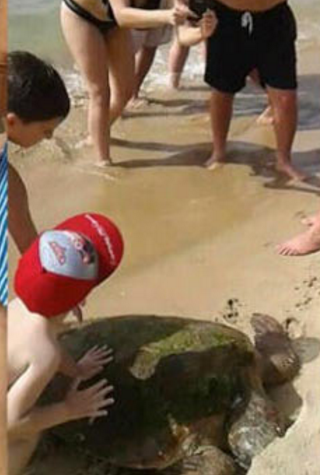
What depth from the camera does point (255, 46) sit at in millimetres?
4289

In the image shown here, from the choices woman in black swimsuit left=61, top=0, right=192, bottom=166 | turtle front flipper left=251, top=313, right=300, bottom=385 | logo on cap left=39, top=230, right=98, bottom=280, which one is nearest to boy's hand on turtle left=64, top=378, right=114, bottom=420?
logo on cap left=39, top=230, right=98, bottom=280

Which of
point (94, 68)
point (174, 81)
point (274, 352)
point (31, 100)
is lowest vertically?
point (174, 81)

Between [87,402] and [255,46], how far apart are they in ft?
6.66

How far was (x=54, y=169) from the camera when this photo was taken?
4.41 meters

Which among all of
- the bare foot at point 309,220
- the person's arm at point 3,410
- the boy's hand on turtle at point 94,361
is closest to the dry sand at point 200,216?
the bare foot at point 309,220

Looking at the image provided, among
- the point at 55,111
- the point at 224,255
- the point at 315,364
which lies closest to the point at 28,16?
the point at 224,255

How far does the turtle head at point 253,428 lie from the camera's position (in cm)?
269

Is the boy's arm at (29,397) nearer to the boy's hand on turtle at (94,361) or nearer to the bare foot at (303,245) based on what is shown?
the boy's hand on turtle at (94,361)

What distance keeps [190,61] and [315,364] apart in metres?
3.02

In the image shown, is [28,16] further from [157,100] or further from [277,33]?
[277,33]

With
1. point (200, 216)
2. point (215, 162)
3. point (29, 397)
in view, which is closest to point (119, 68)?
point (215, 162)

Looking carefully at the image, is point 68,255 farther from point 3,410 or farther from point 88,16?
point 88,16

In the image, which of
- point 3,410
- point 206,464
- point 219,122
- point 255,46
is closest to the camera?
point 3,410

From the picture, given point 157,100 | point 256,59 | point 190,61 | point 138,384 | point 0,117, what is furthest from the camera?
point 190,61
